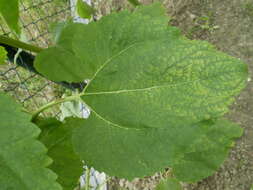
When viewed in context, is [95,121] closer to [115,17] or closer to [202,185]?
[115,17]

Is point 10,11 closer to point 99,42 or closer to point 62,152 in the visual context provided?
point 99,42

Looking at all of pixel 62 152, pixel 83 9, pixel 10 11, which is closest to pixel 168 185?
pixel 62 152

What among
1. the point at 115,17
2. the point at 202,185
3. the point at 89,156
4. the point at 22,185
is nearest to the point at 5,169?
the point at 22,185

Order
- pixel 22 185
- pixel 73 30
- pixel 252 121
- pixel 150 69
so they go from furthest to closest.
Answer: pixel 252 121, pixel 73 30, pixel 150 69, pixel 22 185

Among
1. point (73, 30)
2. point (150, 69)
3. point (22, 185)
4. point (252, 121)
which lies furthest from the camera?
point (252, 121)

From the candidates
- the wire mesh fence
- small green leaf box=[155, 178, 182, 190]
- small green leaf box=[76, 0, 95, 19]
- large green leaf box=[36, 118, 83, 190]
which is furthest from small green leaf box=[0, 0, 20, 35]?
the wire mesh fence

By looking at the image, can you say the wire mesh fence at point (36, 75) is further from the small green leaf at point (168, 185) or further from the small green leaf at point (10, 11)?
the small green leaf at point (10, 11)

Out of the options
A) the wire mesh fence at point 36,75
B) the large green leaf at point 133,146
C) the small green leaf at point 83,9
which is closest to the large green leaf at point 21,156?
the large green leaf at point 133,146
